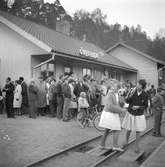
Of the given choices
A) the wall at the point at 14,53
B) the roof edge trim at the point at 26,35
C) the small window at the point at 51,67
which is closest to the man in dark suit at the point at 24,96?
the wall at the point at 14,53

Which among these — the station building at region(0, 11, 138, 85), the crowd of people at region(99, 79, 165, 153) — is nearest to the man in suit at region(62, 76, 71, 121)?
the station building at region(0, 11, 138, 85)

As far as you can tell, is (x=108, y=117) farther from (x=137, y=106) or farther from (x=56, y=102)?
(x=56, y=102)

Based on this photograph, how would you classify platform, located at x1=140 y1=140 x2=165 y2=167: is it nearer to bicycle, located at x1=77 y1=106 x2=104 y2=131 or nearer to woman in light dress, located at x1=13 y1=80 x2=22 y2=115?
bicycle, located at x1=77 y1=106 x2=104 y2=131

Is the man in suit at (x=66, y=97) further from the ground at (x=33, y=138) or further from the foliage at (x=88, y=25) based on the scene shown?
the foliage at (x=88, y=25)

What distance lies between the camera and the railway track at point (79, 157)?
6.10m

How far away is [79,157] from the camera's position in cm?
674

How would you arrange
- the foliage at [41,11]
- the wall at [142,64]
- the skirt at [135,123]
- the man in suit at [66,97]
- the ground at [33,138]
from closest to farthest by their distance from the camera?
the ground at [33,138] → the skirt at [135,123] → the man in suit at [66,97] → the wall at [142,64] → the foliage at [41,11]

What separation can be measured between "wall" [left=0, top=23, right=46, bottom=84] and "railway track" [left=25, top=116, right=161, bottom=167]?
8.25 meters

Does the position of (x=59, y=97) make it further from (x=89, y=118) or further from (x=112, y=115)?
(x=112, y=115)

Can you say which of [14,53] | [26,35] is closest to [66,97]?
Answer: [26,35]

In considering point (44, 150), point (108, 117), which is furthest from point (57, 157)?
point (108, 117)

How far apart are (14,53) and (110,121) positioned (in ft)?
32.5

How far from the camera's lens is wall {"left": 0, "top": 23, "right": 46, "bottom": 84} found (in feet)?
49.8

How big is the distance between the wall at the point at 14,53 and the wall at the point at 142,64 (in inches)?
665
